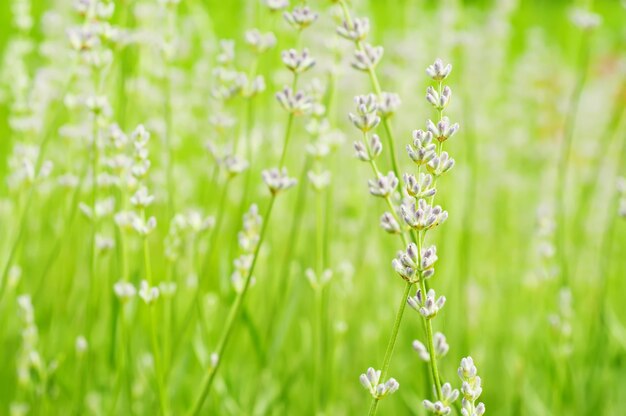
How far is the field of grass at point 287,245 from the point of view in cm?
125

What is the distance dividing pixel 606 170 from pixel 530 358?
89.4 inches

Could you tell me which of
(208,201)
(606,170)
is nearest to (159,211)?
(208,201)

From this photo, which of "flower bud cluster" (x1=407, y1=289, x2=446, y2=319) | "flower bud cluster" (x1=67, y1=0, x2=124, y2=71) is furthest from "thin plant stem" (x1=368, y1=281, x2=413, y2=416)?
"flower bud cluster" (x1=67, y1=0, x2=124, y2=71)

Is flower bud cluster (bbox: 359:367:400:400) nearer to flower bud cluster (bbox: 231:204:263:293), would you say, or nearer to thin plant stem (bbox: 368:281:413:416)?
thin plant stem (bbox: 368:281:413:416)

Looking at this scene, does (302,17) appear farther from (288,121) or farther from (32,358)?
(32,358)

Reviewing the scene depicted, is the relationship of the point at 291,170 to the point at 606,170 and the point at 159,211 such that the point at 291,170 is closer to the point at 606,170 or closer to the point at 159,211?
the point at 159,211

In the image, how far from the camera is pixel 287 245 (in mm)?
2395

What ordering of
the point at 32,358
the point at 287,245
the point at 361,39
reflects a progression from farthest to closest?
the point at 287,245 → the point at 32,358 → the point at 361,39

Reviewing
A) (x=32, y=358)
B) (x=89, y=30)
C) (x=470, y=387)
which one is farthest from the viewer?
(x=32, y=358)

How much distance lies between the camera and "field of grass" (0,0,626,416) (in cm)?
125

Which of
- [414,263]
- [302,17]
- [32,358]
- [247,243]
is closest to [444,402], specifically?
[414,263]

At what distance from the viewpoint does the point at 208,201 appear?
188 cm

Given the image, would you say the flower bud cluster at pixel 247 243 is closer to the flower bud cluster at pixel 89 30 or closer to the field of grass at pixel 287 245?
the field of grass at pixel 287 245

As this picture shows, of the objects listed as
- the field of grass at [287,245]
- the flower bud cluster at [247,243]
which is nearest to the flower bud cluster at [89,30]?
the field of grass at [287,245]
